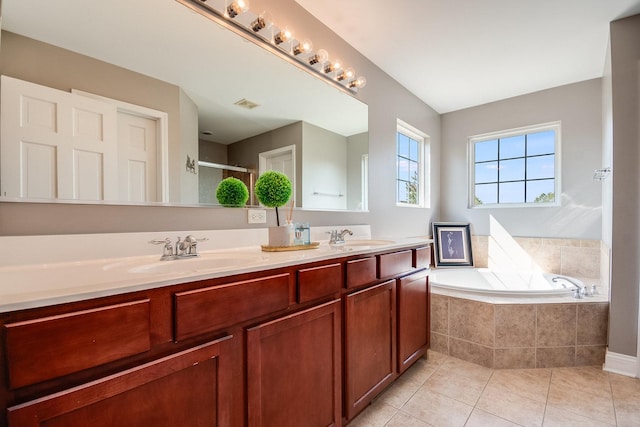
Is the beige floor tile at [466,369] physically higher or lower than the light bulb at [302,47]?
lower

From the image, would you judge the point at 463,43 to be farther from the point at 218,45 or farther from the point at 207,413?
the point at 207,413

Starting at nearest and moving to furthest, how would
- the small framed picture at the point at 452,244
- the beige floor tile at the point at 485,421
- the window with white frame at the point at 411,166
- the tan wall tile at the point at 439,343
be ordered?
the beige floor tile at the point at 485,421
the tan wall tile at the point at 439,343
the window with white frame at the point at 411,166
the small framed picture at the point at 452,244

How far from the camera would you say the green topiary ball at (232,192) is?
145cm

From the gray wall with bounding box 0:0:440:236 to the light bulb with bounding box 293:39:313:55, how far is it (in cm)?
15

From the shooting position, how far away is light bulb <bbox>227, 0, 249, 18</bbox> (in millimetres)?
1399

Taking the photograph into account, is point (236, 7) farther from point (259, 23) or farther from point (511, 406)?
point (511, 406)

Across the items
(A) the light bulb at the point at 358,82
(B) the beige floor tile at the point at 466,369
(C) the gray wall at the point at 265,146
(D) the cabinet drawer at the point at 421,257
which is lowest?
(B) the beige floor tile at the point at 466,369

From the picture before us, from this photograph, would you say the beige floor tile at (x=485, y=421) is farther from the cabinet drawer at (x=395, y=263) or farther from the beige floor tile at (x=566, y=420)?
the cabinet drawer at (x=395, y=263)

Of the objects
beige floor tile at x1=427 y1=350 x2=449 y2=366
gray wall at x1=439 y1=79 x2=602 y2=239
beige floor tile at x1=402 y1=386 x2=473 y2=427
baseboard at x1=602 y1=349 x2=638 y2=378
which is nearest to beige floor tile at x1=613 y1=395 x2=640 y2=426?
baseboard at x1=602 y1=349 x2=638 y2=378

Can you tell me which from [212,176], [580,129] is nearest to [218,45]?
[212,176]

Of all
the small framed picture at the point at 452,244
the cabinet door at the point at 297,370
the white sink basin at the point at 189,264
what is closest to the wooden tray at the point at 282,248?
the white sink basin at the point at 189,264

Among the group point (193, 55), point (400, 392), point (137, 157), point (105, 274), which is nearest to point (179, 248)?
point (105, 274)

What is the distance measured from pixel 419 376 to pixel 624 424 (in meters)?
0.99

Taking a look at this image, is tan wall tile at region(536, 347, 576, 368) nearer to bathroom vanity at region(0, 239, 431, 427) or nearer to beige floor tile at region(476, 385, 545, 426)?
beige floor tile at region(476, 385, 545, 426)
